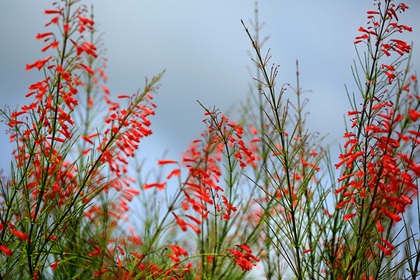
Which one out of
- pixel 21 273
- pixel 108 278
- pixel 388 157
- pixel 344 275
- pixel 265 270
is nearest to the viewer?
pixel 388 157

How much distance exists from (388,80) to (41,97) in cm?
288

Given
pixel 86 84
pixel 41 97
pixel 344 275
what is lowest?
pixel 344 275

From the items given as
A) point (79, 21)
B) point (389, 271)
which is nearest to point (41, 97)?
point (79, 21)

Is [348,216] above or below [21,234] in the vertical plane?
above

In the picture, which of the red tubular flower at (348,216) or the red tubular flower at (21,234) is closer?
the red tubular flower at (21,234)

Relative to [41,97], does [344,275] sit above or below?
below

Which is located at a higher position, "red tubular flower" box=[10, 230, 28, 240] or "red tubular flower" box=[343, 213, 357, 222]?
"red tubular flower" box=[343, 213, 357, 222]

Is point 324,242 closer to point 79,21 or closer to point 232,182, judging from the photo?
point 232,182

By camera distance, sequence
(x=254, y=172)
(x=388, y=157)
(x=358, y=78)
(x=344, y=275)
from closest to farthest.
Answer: (x=388, y=157) → (x=344, y=275) → (x=358, y=78) → (x=254, y=172)

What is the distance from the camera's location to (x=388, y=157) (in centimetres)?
274

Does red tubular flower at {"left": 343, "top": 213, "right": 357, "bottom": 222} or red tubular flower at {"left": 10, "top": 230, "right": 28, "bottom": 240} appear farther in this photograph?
red tubular flower at {"left": 343, "top": 213, "right": 357, "bottom": 222}

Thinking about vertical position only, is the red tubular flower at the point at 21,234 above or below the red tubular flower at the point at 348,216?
below

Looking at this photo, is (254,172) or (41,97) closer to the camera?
(41,97)

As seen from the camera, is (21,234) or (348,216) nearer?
(21,234)
